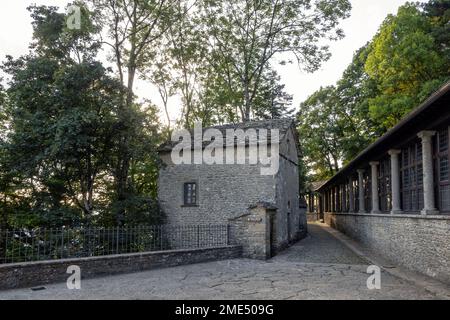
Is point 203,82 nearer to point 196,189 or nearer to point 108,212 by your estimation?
point 196,189

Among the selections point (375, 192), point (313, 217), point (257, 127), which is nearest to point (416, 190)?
point (375, 192)

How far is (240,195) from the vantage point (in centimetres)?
1619

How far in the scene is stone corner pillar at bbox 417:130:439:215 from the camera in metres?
9.38

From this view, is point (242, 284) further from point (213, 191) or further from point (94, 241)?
point (213, 191)

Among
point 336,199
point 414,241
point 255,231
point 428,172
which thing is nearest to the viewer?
point 428,172

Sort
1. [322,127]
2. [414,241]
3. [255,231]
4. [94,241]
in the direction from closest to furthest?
[414,241]
[94,241]
[255,231]
[322,127]

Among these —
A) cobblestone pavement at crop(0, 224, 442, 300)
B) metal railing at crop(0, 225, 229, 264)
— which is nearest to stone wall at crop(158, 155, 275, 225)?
metal railing at crop(0, 225, 229, 264)

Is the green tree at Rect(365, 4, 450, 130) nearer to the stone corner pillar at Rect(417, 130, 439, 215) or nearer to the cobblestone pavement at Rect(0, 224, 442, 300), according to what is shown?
the stone corner pillar at Rect(417, 130, 439, 215)

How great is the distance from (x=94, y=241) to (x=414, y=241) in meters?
9.65

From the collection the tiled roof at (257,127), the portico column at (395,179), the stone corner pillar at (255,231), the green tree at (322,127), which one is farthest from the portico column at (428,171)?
the green tree at (322,127)

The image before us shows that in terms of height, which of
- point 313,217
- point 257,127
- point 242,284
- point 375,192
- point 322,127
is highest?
point 322,127

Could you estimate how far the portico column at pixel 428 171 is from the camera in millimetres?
9391

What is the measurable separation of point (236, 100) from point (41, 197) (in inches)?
655

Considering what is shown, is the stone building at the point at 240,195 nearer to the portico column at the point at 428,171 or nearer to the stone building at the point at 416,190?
the stone building at the point at 416,190
